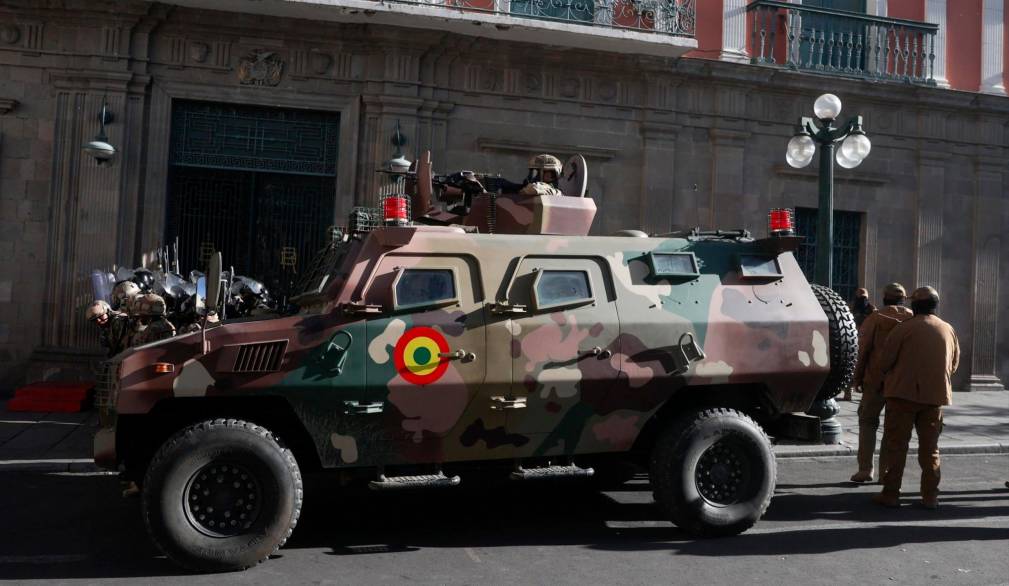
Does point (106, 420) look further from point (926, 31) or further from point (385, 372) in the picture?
point (926, 31)

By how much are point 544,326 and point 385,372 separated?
1.17 metres

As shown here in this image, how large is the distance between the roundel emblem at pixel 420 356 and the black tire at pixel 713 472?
179 centimetres

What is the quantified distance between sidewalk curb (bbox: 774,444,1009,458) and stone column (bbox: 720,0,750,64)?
7.81m

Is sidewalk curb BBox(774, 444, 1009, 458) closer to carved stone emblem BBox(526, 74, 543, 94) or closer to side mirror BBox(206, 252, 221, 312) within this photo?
side mirror BBox(206, 252, 221, 312)

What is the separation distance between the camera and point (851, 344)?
6.87m

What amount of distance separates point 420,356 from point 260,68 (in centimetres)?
916

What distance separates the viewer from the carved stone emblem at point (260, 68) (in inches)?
528

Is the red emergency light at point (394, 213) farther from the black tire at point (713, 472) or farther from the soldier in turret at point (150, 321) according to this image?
the soldier in turret at point (150, 321)

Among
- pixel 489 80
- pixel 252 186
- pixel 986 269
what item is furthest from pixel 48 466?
pixel 986 269

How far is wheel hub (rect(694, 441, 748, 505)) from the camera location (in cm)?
634

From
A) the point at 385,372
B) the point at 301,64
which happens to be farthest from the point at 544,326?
the point at 301,64

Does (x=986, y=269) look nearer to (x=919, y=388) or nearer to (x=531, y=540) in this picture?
(x=919, y=388)

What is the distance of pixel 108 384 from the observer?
18.5 feet

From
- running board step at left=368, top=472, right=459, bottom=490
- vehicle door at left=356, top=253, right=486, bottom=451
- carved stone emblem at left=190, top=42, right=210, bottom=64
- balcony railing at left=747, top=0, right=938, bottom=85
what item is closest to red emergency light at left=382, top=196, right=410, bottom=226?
vehicle door at left=356, top=253, right=486, bottom=451
